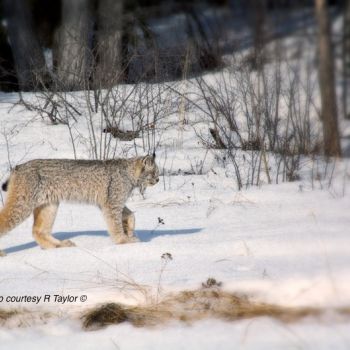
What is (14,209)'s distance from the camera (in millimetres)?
6703

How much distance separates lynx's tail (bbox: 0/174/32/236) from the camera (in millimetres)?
6695

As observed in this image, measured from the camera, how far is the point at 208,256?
19.8ft

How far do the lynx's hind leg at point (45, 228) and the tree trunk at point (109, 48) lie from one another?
353cm

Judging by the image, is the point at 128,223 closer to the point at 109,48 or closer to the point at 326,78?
the point at 326,78

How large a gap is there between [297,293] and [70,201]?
3.00 meters

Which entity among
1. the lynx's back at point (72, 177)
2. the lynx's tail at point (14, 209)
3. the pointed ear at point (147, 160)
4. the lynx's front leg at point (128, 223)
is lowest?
the lynx's front leg at point (128, 223)

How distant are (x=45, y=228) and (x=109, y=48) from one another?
4.97 metres

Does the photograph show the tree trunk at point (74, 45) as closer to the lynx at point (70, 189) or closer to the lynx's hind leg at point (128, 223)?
the lynx at point (70, 189)

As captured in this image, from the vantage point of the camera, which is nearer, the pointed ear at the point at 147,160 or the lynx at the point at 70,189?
the lynx at the point at 70,189

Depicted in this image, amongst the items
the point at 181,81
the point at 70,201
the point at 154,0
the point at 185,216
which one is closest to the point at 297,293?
the point at 70,201

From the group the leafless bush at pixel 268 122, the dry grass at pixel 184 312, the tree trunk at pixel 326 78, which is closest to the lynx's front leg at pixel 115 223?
the dry grass at pixel 184 312

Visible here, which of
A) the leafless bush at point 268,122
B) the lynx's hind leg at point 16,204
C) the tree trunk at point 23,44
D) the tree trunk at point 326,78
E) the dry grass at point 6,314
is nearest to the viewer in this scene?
the dry grass at point 6,314

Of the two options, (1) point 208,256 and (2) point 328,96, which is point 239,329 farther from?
(2) point 328,96

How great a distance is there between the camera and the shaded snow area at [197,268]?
448cm
